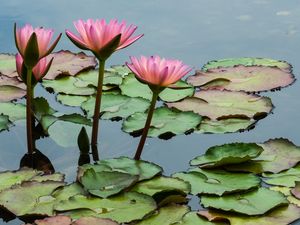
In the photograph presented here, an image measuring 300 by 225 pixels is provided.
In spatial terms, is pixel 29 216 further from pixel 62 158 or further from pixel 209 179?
pixel 209 179

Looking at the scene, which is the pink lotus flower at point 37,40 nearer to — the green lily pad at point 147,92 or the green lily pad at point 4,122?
the green lily pad at point 4,122

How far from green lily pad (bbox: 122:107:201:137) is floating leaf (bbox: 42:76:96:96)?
28 cm

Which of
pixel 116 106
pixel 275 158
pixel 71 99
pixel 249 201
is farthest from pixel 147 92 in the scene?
pixel 249 201

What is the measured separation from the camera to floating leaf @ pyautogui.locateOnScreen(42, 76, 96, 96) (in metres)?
2.31

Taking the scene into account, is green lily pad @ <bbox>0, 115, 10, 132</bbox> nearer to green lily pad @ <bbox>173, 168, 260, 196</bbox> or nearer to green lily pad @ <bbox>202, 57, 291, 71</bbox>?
green lily pad @ <bbox>173, 168, 260, 196</bbox>

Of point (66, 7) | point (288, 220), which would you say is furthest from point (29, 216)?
point (66, 7)

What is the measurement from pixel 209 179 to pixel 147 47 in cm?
109

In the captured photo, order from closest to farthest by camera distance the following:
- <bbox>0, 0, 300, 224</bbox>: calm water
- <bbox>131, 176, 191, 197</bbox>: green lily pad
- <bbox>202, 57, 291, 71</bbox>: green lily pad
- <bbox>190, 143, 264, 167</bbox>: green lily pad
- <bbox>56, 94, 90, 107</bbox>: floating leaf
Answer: <bbox>131, 176, 191, 197</bbox>: green lily pad
<bbox>190, 143, 264, 167</bbox>: green lily pad
<bbox>0, 0, 300, 224</bbox>: calm water
<bbox>56, 94, 90, 107</bbox>: floating leaf
<bbox>202, 57, 291, 71</bbox>: green lily pad

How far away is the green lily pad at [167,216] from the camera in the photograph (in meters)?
1.59

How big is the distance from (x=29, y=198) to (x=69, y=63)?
0.93m

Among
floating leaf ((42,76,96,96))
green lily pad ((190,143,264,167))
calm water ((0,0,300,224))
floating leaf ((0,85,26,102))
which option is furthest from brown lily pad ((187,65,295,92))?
floating leaf ((0,85,26,102))

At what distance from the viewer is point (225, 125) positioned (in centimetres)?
210

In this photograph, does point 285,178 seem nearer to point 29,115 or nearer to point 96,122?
point 96,122

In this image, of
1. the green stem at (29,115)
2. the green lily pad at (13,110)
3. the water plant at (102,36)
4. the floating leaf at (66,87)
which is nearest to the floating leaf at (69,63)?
the floating leaf at (66,87)
